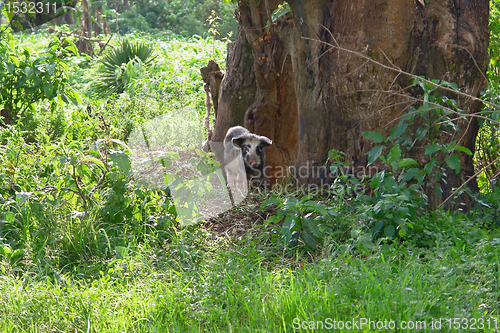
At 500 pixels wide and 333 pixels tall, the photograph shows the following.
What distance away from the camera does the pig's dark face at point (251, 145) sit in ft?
20.5

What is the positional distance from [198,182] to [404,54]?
2.46 meters

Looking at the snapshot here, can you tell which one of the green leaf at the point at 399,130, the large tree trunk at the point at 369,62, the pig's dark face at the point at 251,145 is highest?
the large tree trunk at the point at 369,62

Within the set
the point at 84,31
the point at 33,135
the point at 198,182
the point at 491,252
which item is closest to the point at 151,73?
the point at 33,135

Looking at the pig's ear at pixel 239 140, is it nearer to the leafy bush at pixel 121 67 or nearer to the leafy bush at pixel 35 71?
the leafy bush at pixel 35 71

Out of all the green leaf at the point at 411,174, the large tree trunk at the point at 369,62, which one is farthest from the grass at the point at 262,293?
the large tree trunk at the point at 369,62

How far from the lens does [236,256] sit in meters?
3.92

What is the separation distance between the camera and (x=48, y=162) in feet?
15.3

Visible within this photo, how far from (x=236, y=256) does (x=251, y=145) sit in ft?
8.72

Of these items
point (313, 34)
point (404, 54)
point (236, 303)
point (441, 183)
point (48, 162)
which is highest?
point (313, 34)

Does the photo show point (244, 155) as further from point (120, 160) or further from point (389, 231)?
point (389, 231)

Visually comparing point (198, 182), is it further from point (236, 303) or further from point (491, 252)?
point (491, 252)

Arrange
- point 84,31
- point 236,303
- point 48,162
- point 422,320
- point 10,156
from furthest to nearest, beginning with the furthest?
point 84,31 → point 10,156 → point 48,162 → point 236,303 → point 422,320

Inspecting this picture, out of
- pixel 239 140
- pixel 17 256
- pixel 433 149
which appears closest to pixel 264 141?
pixel 239 140

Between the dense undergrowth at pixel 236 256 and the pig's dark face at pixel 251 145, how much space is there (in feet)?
3.71
